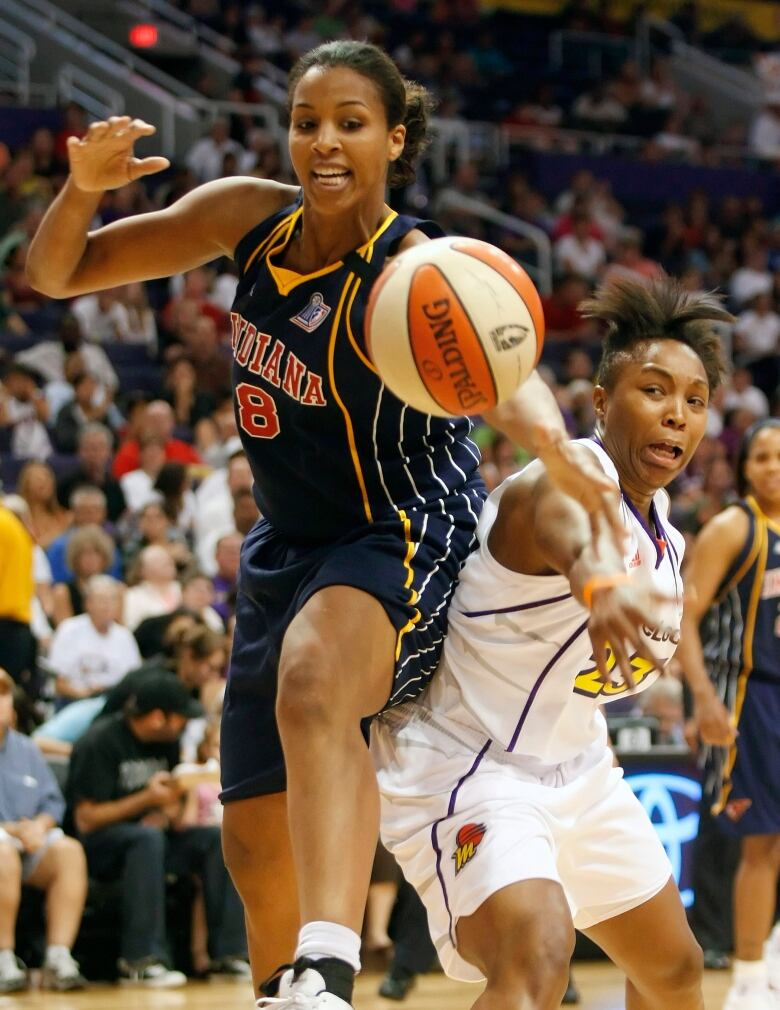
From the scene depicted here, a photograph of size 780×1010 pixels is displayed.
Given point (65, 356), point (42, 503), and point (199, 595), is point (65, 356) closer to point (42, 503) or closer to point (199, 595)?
point (42, 503)

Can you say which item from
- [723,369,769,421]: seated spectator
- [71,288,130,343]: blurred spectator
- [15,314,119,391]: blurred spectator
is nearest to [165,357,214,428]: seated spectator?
[15,314,119,391]: blurred spectator

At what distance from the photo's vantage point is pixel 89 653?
349 inches

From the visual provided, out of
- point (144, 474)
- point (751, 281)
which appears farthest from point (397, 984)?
point (751, 281)

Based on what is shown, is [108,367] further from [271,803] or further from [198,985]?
[271,803]

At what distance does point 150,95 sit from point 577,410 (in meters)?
6.17

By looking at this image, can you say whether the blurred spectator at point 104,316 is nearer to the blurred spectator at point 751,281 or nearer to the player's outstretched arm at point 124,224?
the blurred spectator at point 751,281

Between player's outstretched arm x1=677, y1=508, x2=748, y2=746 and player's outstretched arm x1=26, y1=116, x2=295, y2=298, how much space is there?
3407 mm

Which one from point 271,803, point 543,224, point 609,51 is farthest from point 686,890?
point 609,51

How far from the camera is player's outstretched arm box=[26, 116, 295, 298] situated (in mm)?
4152

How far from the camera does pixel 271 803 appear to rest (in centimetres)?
419

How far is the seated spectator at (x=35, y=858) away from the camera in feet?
24.0

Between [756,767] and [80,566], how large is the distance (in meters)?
3.94

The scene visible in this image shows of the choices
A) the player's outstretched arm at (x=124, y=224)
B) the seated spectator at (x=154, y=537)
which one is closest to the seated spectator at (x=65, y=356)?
the seated spectator at (x=154, y=537)

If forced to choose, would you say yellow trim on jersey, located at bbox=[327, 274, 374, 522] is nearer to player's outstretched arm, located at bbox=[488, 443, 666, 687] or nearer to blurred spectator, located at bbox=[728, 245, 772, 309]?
player's outstretched arm, located at bbox=[488, 443, 666, 687]
